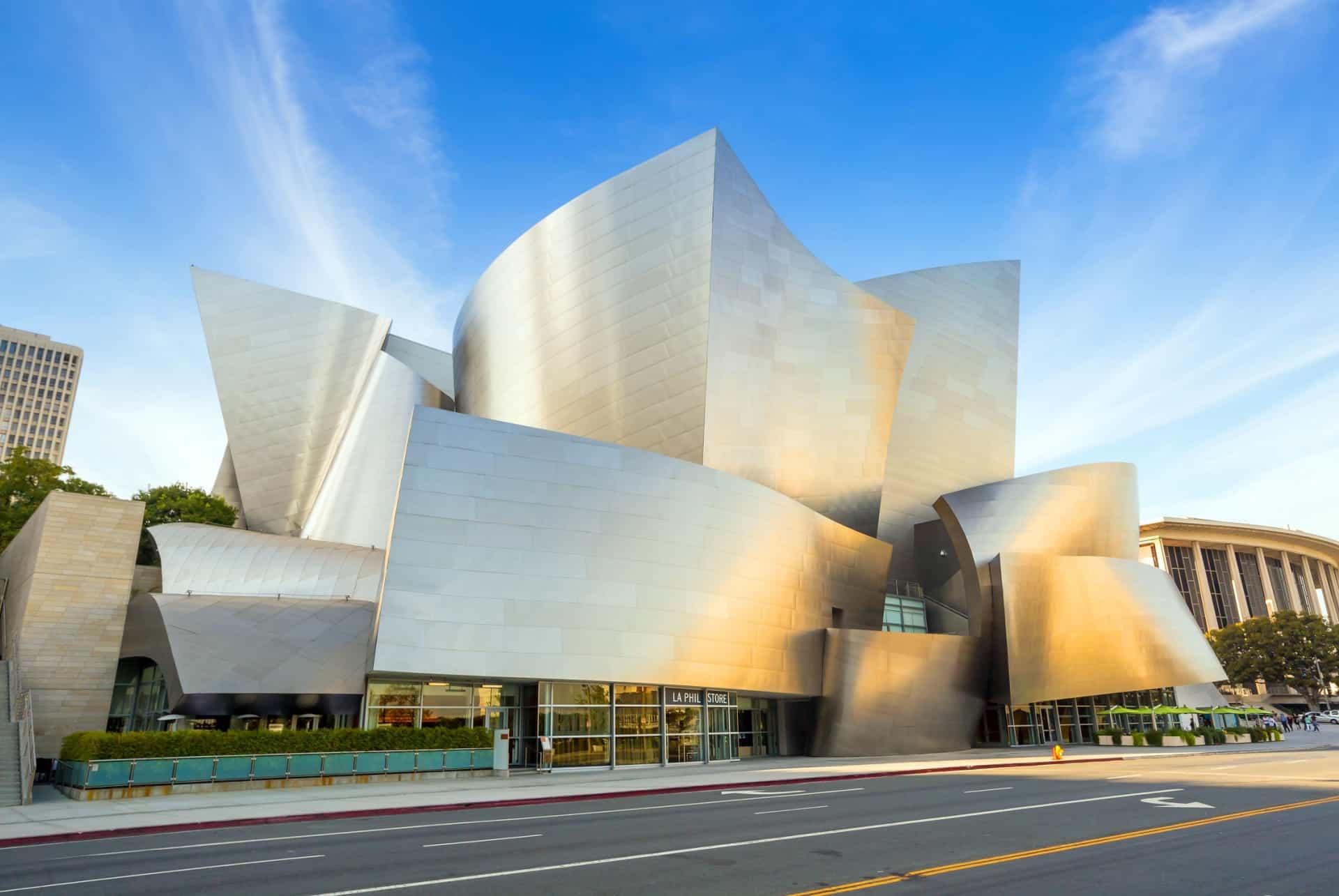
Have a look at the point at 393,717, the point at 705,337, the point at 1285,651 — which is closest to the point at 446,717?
the point at 393,717

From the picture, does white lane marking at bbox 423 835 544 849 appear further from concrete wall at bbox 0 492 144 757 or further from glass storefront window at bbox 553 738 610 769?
concrete wall at bbox 0 492 144 757

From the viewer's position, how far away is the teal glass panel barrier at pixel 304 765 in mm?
21484

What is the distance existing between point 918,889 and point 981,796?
29.3ft

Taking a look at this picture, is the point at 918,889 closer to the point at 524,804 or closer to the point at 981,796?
the point at 981,796

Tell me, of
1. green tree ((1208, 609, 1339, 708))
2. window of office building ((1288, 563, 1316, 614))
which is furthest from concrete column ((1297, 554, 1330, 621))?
green tree ((1208, 609, 1339, 708))

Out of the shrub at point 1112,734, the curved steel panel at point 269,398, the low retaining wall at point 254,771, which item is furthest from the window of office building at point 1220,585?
the low retaining wall at point 254,771

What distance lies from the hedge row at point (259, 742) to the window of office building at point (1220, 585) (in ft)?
359

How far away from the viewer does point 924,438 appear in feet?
157

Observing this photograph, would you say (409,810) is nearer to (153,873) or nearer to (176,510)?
(153,873)

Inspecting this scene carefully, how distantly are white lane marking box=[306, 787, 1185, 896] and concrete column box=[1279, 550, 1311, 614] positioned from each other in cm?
12159

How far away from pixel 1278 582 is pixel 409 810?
13141 cm

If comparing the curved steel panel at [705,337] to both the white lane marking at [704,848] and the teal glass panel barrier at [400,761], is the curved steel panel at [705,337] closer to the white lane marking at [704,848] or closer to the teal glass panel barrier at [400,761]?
the teal glass panel barrier at [400,761]

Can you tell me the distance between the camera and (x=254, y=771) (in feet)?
69.5

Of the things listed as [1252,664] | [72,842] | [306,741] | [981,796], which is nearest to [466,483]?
[306,741]
